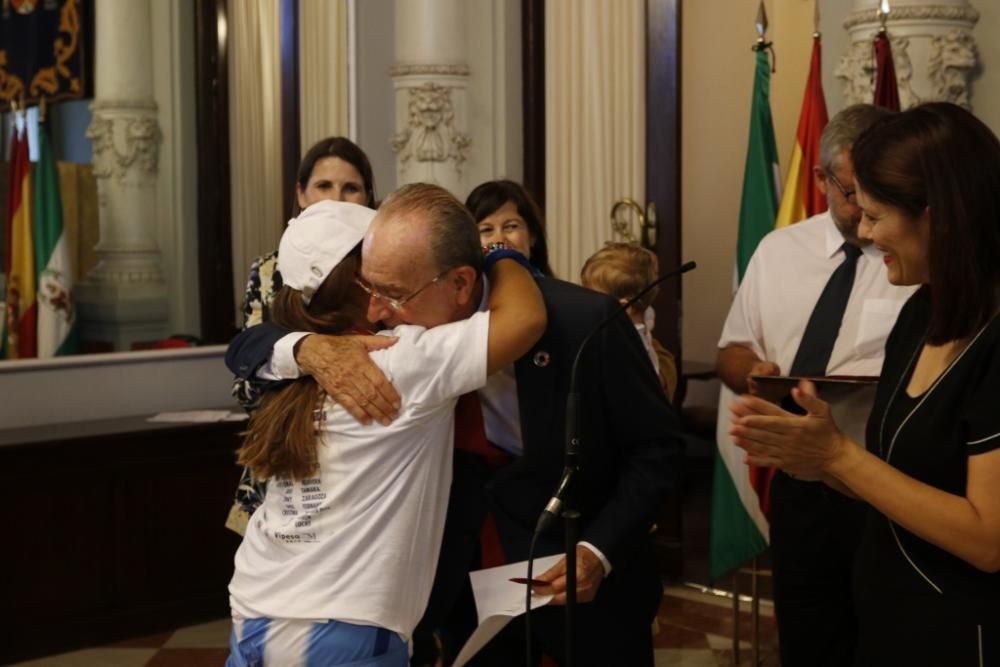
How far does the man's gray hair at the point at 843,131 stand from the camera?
10.2 feet

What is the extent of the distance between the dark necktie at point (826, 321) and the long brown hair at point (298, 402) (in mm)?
1524

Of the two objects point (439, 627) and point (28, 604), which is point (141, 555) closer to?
point (28, 604)

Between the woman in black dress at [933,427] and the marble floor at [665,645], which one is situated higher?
the woman in black dress at [933,427]

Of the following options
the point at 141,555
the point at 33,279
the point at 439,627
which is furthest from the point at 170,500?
the point at 439,627

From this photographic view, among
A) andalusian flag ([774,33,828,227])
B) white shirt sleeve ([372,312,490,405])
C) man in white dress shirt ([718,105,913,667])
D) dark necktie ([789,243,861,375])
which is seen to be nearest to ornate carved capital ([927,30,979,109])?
andalusian flag ([774,33,828,227])

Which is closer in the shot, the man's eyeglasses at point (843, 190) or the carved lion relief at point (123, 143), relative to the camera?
the man's eyeglasses at point (843, 190)

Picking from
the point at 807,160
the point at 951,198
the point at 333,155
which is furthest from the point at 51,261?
the point at 951,198

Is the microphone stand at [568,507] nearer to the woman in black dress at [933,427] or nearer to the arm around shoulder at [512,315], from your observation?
the arm around shoulder at [512,315]

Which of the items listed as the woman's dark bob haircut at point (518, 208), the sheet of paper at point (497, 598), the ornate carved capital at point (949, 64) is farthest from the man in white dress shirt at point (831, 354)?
the ornate carved capital at point (949, 64)

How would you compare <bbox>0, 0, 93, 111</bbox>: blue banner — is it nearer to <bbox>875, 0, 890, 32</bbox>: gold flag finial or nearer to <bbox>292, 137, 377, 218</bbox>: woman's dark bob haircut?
<bbox>292, 137, 377, 218</bbox>: woman's dark bob haircut

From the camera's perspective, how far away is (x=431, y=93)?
616 centimetres

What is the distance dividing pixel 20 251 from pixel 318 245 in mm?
3686

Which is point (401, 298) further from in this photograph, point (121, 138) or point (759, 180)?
point (121, 138)

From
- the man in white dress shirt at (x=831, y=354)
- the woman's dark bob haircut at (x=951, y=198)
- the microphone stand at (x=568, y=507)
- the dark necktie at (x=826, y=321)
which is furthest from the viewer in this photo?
the dark necktie at (x=826, y=321)
